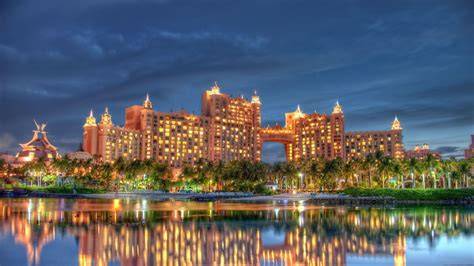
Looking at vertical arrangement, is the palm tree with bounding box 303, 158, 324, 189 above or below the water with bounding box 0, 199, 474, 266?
above

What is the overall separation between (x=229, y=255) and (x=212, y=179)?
5311 inches

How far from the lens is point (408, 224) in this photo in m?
58.4

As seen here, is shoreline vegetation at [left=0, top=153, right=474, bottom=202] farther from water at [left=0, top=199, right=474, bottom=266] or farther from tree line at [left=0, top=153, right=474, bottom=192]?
water at [left=0, top=199, right=474, bottom=266]

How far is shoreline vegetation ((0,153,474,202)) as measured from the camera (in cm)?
13588

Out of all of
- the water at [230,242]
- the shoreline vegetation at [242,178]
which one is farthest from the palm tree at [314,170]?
the water at [230,242]

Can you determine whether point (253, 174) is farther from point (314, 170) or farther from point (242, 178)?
point (314, 170)

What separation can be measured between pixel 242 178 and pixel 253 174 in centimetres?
383

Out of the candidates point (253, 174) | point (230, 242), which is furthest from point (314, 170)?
point (230, 242)

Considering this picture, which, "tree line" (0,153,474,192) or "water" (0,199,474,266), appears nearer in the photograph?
"water" (0,199,474,266)

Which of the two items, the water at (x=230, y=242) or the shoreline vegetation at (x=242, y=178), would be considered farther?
the shoreline vegetation at (x=242, y=178)

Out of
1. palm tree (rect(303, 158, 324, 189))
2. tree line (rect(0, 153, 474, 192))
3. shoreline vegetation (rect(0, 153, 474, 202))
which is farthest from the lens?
palm tree (rect(303, 158, 324, 189))

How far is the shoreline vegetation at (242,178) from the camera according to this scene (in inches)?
5349

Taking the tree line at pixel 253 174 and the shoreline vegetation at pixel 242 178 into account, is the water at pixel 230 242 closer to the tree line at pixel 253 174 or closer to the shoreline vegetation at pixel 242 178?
the shoreline vegetation at pixel 242 178

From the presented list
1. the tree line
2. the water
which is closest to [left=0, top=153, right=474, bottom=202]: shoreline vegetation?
the tree line
